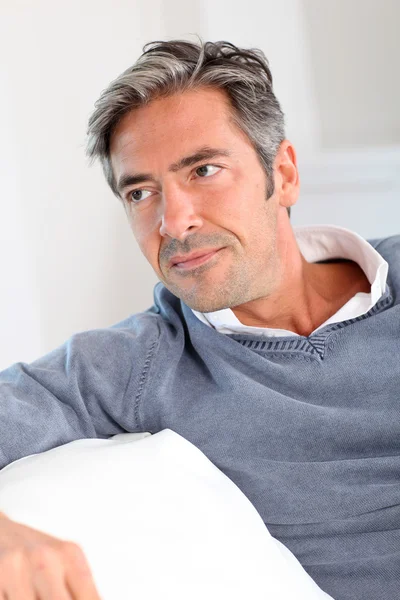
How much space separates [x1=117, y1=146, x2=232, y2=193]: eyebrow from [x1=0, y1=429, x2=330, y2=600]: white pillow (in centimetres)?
59

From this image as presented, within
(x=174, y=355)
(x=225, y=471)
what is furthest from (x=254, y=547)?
(x=174, y=355)

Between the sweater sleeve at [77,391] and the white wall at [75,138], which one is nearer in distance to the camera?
the sweater sleeve at [77,391]

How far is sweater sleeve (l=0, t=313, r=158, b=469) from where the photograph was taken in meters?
1.50

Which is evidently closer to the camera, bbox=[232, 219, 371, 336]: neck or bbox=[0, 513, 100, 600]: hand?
bbox=[0, 513, 100, 600]: hand

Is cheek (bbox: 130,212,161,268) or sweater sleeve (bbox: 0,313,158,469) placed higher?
cheek (bbox: 130,212,161,268)

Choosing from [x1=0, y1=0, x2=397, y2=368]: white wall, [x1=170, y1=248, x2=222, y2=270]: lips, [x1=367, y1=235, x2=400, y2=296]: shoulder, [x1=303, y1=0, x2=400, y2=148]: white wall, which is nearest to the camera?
[x1=170, y1=248, x2=222, y2=270]: lips

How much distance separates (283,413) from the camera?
166 centimetres

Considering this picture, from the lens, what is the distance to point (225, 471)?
1.65 m

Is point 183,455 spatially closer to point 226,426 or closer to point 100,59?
point 226,426

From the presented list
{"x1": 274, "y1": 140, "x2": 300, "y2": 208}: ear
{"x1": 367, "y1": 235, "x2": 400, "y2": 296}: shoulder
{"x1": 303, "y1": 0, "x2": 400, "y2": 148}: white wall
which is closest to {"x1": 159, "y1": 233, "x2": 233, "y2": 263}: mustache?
{"x1": 274, "y1": 140, "x2": 300, "y2": 208}: ear

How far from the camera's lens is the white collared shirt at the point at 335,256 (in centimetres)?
177

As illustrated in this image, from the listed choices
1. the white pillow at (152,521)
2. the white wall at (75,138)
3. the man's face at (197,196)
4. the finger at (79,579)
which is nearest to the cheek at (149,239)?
the man's face at (197,196)

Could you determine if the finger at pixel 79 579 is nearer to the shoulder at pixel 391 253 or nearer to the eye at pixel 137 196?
the eye at pixel 137 196

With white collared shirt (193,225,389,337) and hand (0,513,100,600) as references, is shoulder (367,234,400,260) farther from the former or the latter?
hand (0,513,100,600)
